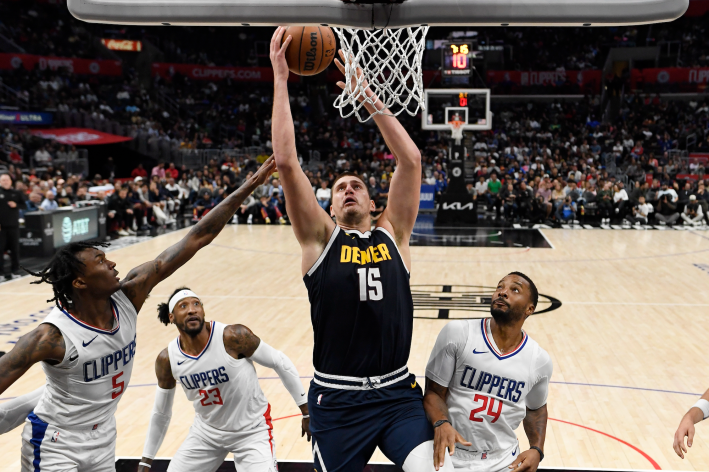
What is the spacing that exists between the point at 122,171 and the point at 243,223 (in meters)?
9.86

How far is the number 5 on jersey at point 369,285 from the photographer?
302 centimetres

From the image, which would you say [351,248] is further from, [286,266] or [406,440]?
[286,266]

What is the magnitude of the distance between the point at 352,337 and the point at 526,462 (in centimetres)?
100

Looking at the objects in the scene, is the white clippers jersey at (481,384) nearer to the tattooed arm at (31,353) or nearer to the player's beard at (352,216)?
the player's beard at (352,216)

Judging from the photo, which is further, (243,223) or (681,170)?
(681,170)

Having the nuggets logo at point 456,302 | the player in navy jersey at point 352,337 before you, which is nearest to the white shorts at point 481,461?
the player in navy jersey at point 352,337

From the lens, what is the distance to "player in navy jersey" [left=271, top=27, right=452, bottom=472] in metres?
2.97

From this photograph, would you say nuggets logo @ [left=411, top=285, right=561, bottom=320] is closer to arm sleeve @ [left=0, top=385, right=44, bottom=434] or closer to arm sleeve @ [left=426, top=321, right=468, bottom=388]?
arm sleeve @ [left=426, top=321, right=468, bottom=388]

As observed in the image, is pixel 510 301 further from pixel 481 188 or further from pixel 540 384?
pixel 481 188

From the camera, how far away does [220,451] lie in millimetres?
4082

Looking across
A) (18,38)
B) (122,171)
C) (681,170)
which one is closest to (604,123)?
(681,170)

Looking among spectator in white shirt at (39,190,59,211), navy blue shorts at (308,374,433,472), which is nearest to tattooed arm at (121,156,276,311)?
navy blue shorts at (308,374,433,472)

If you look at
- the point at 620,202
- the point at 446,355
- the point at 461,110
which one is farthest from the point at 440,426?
the point at 620,202

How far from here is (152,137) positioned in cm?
2669
